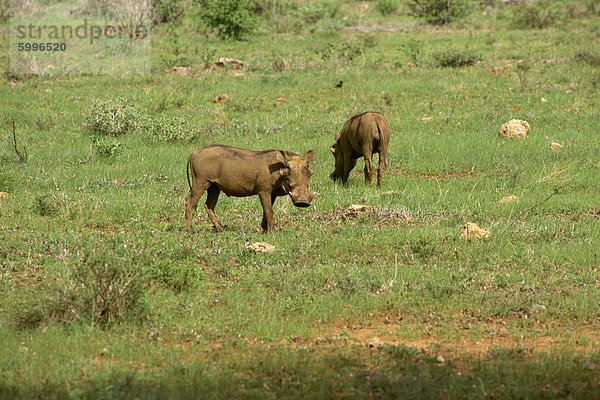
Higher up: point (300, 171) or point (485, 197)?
point (300, 171)

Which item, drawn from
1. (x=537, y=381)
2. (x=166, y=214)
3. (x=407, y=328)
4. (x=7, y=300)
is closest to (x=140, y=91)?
(x=166, y=214)

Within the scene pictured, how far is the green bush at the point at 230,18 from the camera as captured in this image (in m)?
29.1

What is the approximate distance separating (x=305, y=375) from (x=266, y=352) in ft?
1.99

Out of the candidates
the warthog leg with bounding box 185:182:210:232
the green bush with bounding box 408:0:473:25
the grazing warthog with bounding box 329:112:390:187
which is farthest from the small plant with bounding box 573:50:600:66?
the warthog leg with bounding box 185:182:210:232

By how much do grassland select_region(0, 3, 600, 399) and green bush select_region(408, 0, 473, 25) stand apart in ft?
46.6

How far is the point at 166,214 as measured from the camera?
36.7 ft

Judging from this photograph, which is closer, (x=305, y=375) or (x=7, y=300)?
(x=305, y=375)

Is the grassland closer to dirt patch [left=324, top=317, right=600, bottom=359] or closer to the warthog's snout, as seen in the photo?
dirt patch [left=324, top=317, right=600, bottom=359]

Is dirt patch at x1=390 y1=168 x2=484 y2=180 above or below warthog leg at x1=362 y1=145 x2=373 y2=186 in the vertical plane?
below

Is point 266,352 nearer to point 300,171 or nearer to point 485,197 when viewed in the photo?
point 300,171

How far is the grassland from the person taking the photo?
5.85 metres

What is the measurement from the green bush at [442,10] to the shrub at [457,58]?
10510 mm

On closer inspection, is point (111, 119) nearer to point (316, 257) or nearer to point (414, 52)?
point (316, 257)

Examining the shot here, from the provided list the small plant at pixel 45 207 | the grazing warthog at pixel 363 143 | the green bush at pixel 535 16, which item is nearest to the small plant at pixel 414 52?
the green bush at pixel 535 16
